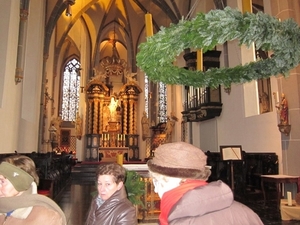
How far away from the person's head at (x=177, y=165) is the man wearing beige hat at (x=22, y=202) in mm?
576

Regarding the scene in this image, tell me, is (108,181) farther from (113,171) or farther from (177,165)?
(177,165)

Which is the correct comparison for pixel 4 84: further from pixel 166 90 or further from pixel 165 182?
pixel 166 90

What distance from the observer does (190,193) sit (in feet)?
3.48

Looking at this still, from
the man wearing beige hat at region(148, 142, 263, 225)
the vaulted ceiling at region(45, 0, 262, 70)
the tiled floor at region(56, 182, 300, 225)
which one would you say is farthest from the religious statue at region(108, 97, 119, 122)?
the man wearing beige hat at region(148, 142, 263, 225)

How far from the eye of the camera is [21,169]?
1470 millimetres

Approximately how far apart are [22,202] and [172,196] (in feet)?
2.45

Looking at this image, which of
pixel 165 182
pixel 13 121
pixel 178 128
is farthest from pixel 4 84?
pixel 178 128

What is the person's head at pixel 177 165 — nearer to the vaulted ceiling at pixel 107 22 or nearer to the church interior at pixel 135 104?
the church interior at pixel 135 104

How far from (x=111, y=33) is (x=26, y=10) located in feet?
42.4

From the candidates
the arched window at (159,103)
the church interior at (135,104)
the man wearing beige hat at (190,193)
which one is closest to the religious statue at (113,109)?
the church interior at (135,104)

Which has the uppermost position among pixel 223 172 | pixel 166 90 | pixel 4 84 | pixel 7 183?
pixel 166 90

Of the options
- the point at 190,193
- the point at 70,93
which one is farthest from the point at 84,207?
the point at 70,93

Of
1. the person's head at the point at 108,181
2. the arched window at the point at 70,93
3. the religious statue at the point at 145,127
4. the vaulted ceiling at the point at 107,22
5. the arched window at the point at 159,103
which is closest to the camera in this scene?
the person's head at the point at 108,181

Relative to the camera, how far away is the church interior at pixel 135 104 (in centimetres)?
627
